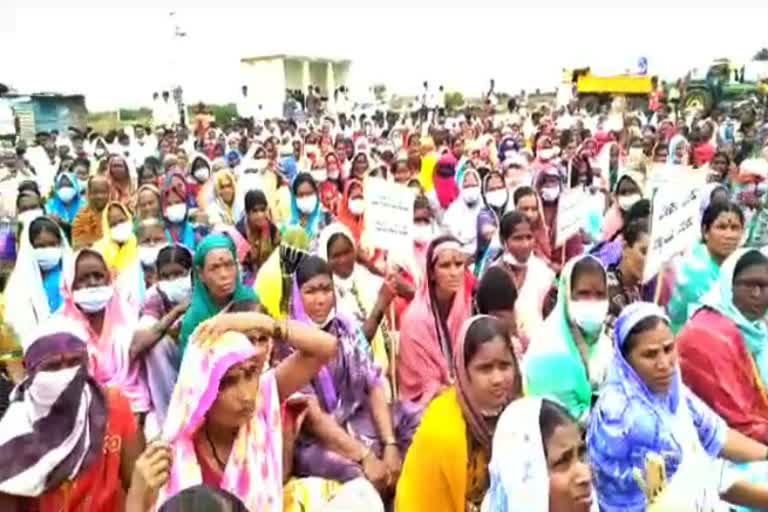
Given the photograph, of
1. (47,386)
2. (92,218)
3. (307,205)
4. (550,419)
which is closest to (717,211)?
(550,419)

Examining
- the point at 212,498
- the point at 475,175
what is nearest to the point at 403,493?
the point at 212,498

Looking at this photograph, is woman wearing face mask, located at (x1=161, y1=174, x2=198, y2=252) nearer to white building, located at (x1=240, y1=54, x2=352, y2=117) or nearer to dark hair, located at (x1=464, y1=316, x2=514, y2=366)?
dark hair, located at (x1=464, y1=316, x2=514, y2=366)

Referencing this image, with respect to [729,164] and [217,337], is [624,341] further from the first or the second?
[729,164]

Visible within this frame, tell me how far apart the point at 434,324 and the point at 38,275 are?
286cm

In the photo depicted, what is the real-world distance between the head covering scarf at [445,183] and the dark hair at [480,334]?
690 cm

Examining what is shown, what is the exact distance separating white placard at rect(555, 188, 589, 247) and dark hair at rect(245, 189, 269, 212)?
2.01m

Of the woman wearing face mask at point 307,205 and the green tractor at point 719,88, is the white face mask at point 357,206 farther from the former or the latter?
the green tractor at point 719,88

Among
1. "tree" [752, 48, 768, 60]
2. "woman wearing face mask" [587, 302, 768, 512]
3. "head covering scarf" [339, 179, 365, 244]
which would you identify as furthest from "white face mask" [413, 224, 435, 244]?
"tree" [752, 48, 768, 60]

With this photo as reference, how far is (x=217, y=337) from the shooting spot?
2715 mm

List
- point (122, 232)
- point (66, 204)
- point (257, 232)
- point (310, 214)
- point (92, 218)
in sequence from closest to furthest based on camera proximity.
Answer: point (257, 232), point (122, 232), point (92, 218), point (310, 214), point (66, 204)

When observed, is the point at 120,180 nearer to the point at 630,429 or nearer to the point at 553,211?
the point at 553,211

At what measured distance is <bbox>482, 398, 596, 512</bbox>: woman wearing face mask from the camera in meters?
2.23

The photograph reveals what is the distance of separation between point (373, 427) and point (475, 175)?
17.9ft

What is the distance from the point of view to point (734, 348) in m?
3.63
